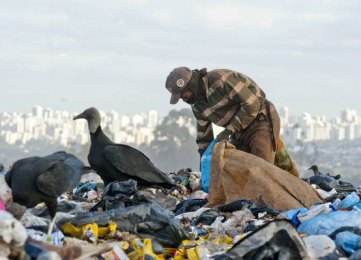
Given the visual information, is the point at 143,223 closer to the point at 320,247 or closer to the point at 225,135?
the point at 320,247

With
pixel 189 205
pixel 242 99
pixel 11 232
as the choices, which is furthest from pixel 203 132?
pixel 11 232

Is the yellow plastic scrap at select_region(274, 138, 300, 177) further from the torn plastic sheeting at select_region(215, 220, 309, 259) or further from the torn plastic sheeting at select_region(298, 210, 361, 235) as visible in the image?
the torn plastic sheeting at select_region(215, 220, 309, 259)

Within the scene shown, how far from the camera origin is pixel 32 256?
4.84 m

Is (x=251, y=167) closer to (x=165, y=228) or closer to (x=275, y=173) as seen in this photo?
(x=275, y=173)

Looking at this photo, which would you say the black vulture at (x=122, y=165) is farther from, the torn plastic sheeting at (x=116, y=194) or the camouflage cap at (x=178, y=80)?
the camouflage cap at (x=178, y=80)

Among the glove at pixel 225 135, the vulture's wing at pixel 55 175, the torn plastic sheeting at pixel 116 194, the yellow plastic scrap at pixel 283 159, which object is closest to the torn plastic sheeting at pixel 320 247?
the vulture's wing at pixel 55 175

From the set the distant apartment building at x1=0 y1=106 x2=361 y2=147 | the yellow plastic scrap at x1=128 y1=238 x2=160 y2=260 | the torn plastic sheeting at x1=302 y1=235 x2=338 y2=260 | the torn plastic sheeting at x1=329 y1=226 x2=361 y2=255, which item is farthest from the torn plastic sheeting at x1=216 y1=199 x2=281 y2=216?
the distant apartment building at x1=0 y1=106 x2=361 y2=147

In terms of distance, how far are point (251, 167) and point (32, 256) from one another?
3.77m

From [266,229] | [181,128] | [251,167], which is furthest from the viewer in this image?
[181,128]

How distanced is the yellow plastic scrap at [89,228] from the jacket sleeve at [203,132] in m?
3.89

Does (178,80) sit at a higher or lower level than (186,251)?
higher

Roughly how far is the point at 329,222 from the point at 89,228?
1.72m

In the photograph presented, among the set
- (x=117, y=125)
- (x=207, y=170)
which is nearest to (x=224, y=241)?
(x=207, y=170)

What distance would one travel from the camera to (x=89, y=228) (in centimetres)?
589
